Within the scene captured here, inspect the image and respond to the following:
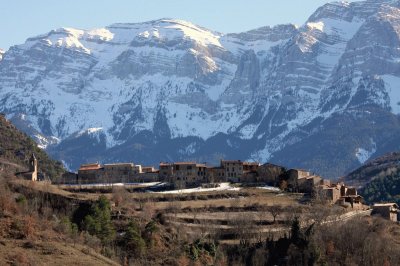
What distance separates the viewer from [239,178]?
629 feet

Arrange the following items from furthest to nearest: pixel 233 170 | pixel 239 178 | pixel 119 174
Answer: pixel 119 174 < pixel 233 170 < pixel 239 178

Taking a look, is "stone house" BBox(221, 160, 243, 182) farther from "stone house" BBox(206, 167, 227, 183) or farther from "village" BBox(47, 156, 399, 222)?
"stone house" BBox(206, 167, 227, 183)

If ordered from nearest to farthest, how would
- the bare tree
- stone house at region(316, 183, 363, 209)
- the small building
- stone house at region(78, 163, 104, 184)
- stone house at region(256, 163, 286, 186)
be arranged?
the bare tree
stone house at region(316, 183, 363, 209)
the small building
stone house at region(256, 163, 286, 186)
stone house at region(78, 163, 104, 184)

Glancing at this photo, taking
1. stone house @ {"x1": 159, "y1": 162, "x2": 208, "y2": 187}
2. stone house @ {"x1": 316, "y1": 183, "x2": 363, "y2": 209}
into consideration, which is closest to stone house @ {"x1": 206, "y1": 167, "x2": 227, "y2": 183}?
stone house @ {"x1": 159, "y1": 162, "x2": 208, "y2": 187}

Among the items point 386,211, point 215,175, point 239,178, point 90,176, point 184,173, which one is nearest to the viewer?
point 386,211

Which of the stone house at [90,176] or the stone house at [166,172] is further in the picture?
the stone house at [90,176]

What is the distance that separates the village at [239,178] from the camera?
181 meters

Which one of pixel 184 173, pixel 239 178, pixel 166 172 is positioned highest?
pixel 166 172

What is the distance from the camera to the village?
181 m

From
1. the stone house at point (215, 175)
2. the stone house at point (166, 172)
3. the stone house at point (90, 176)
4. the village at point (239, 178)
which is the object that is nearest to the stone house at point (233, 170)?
the village at point (239, 178)

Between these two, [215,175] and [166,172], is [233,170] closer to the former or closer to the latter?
[215,175]

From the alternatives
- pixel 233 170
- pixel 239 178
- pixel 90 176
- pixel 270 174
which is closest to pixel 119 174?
pixel 90 176

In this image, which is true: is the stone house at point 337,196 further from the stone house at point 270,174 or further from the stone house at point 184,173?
the stone house at point 184,173

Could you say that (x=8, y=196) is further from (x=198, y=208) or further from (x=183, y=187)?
(x=183, y=187)
